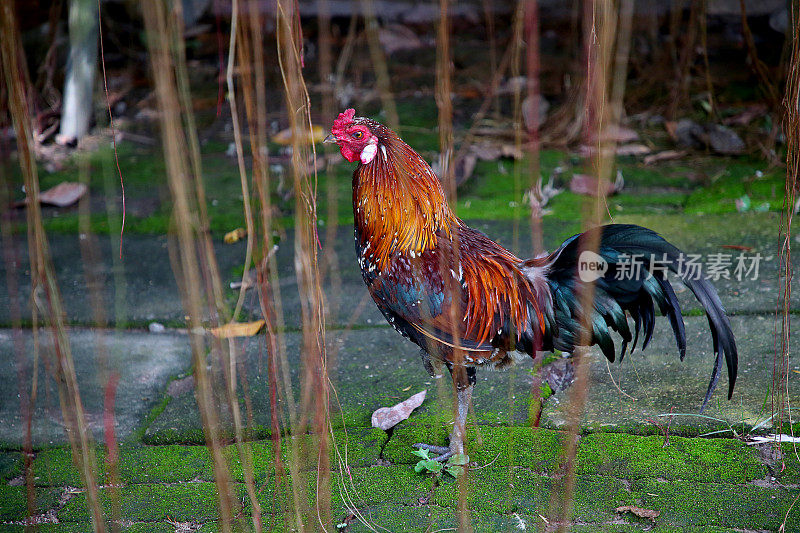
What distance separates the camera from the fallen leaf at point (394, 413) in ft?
9.15

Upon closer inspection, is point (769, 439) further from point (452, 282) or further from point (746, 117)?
point (746, 117)

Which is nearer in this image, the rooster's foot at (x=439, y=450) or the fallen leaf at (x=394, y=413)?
the rooster's foot at (x=439, y=450)

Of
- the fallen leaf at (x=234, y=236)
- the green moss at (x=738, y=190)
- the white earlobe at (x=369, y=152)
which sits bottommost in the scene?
the fallen leaf at (x=234, y=236)

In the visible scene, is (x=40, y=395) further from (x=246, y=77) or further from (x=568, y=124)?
(x=568, y=124)

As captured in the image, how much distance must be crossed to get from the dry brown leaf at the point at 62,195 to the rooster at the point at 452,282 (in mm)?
3025

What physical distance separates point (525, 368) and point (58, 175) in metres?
3.83

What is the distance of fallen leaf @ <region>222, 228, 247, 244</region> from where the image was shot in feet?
14.5

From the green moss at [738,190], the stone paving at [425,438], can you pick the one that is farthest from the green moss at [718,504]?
the green moss at [738,190]

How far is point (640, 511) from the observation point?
7.50 feet

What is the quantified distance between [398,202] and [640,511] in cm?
125

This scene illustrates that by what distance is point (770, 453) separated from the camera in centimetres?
249

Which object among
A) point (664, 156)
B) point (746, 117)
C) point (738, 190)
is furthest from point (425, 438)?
point (746, 117)

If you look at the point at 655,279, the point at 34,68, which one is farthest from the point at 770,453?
the point at 34,68

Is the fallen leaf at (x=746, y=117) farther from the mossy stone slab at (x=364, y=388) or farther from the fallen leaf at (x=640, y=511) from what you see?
the fallen leaf at (x=640, y=511)
